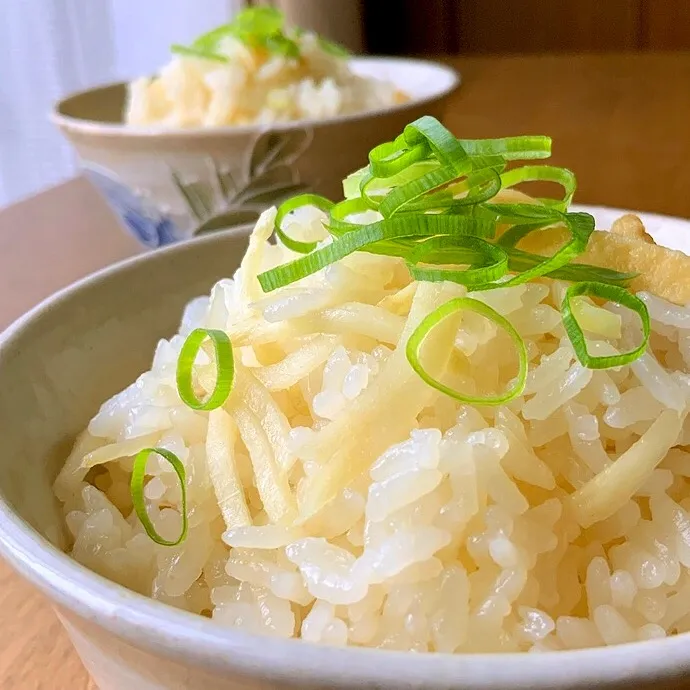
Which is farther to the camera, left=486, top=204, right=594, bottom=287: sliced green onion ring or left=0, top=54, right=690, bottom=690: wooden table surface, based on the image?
left=0, top=54, right=690, bottom=690: wooden table surface

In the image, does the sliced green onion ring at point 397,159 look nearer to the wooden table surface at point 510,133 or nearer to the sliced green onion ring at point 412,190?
the sliced green onion ring at point 412,190

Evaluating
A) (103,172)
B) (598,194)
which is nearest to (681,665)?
(103,172)

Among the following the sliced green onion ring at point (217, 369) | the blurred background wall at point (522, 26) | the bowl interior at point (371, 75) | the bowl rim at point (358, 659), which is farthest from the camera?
the blurred background wall at point (522, 26)

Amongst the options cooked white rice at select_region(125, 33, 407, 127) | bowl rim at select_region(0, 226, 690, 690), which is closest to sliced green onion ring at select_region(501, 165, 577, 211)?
bowl rim at select_region(0, 226, 690, 690)

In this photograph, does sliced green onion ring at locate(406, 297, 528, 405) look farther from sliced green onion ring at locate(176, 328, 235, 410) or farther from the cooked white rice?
the cooked white rice


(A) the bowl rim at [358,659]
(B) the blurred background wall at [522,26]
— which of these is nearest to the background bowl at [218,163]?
(A) the bowl rim at [358,659]

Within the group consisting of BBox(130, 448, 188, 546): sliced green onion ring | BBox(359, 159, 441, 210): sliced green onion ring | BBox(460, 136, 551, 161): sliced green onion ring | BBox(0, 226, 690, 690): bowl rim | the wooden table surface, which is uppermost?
BBox(460, 136, 551, 161): sliced green onion ring
